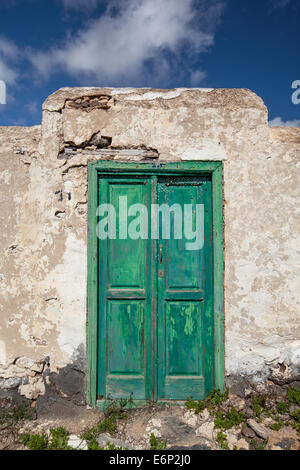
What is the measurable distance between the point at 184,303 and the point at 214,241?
2.06ft

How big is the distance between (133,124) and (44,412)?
263 centimetres

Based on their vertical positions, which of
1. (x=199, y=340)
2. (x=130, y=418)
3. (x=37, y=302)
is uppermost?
(x=37, y=302)

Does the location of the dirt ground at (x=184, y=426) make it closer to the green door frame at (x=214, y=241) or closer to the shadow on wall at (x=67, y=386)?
the shadow on wall at (x=67, y=386)

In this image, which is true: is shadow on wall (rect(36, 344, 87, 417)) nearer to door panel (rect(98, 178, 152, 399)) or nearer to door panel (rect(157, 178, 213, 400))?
door panel (rect(98, 178, 152, 399))

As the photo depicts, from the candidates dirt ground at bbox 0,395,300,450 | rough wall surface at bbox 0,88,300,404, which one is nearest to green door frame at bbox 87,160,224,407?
rough wall surface at bbox 0,88,300,404

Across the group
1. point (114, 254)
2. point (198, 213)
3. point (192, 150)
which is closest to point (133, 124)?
point (192, 150)

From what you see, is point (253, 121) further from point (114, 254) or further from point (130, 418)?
point (130, 418)

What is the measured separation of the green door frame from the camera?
2.69 metres

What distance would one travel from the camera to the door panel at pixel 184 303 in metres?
2.75

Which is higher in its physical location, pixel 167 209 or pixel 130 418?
pixel 167 209

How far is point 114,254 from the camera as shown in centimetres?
281

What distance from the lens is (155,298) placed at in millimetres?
2787

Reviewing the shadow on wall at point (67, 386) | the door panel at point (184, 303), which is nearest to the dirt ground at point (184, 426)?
the shadow on wall at point (67, 386)

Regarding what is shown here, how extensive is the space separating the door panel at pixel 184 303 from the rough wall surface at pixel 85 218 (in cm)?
19
